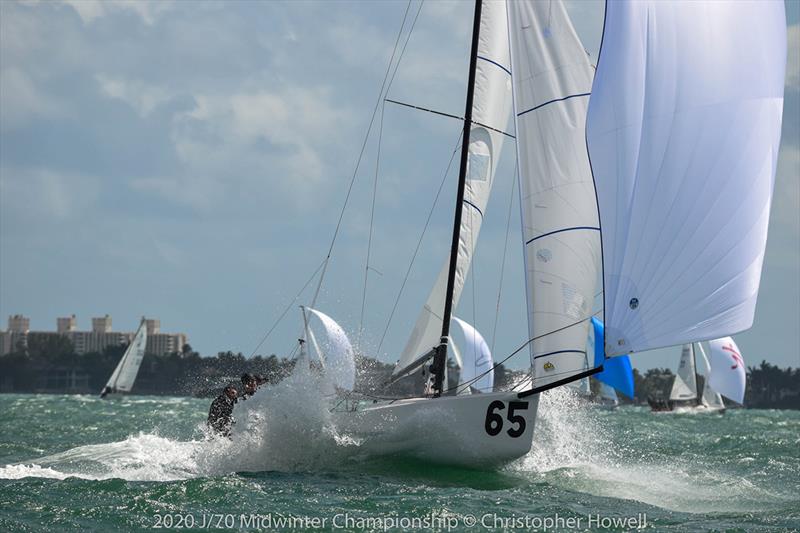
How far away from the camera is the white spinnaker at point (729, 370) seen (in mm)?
61969

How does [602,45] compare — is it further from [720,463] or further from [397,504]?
[720,463]

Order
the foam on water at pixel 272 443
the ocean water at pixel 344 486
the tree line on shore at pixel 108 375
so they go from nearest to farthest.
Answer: the ocean water at pixel 344 486, the foam on water at pixel 272 443, the tree line on shore at pixel 108 375

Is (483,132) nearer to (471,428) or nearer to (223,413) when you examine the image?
(471,428)

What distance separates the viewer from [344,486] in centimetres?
1277

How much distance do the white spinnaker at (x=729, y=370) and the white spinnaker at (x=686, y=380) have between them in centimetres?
561

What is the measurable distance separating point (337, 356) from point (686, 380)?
53.8 m

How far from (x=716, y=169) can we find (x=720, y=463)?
10139 millimetres

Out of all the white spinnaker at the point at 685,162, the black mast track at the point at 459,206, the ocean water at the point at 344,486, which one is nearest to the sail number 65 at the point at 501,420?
the ocean water at the point at 344,486

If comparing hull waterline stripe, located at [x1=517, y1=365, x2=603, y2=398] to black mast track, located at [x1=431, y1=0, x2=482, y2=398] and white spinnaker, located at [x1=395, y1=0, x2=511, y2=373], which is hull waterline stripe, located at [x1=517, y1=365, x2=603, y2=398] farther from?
white spinnaker, located at [x1=395, y1=0, x2=511, y2=373]

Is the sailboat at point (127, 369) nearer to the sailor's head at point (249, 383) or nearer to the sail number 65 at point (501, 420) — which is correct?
the sailor's head at point (249, 383)

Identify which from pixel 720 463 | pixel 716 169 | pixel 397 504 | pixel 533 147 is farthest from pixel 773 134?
pixel 720 463

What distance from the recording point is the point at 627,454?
21625 millimetres

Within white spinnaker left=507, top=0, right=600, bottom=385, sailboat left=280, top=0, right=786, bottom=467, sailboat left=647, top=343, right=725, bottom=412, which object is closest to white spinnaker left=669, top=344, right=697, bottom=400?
sailboat left=647, top=343, right=725, bottom=412

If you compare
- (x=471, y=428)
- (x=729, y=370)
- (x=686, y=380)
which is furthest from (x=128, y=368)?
(x=471, y=428)
